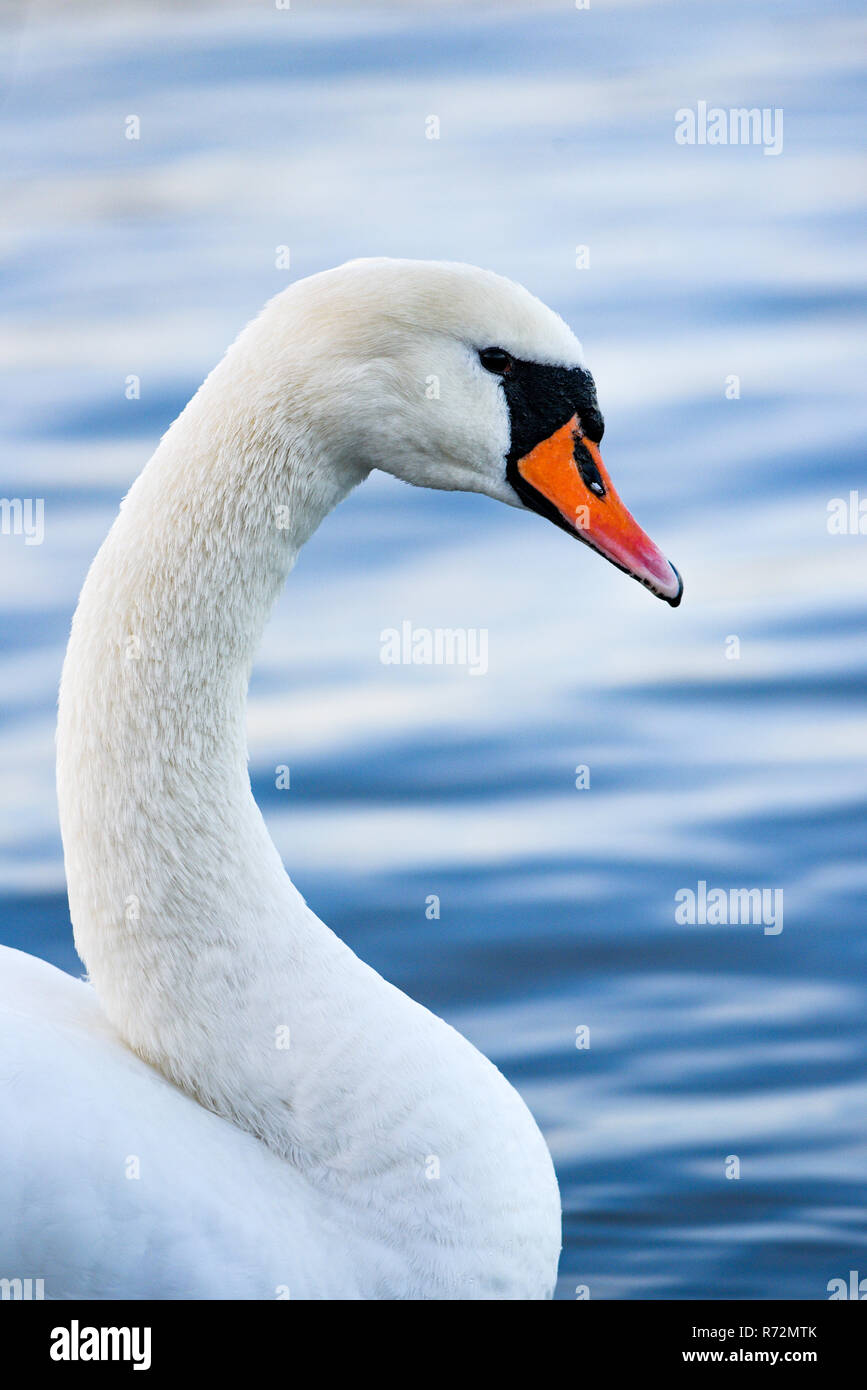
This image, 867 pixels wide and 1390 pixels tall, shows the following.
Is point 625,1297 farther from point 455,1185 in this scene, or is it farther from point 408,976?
point 408,976

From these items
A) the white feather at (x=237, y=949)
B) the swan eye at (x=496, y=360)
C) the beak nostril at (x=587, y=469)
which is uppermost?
the swan eye at (x=496, y=360)

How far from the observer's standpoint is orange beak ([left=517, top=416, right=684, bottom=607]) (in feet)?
12.4

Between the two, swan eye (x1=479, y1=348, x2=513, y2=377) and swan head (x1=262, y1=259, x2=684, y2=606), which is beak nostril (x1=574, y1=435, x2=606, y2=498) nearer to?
swan head (x1=262, y1=259, x2=684, y2=606)

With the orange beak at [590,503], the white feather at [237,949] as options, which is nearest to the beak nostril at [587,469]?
the orange beak at [590,503]

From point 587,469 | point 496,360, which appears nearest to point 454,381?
point 496,360

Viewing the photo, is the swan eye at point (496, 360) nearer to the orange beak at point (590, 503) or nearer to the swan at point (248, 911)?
the swan at point (248, 911)

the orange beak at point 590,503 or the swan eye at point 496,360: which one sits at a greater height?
the swan eye at point 496,360

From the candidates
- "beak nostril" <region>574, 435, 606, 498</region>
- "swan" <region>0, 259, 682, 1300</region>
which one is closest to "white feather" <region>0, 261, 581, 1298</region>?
"swan" <region>0, 259, 682, 1300</region>

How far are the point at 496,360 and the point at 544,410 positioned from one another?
5.2 inches

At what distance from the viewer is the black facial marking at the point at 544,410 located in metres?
3.71

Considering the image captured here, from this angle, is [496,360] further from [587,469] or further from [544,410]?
[587,469]

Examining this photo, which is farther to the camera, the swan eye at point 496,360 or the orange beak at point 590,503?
the orange beak at point 590,503

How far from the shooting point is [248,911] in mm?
3811
